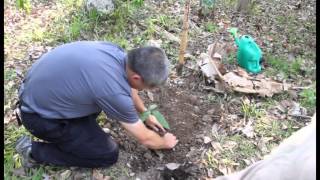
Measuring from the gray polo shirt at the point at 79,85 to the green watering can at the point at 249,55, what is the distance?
6.36 feet

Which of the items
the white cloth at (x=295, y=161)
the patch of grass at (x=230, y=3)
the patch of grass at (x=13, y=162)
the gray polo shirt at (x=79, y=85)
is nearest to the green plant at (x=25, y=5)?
the patch of grass at (x=13, y=162)

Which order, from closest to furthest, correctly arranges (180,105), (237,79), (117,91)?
1. (117,91)
2. (180,105)
3. (237,79)

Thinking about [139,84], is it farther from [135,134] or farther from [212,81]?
[212,81]

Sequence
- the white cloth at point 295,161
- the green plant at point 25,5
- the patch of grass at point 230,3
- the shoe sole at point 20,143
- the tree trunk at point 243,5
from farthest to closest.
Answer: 1. the patch of grass at point 230,3
2. the tree trunk at point 243,5
3. the green plant at point 25,5
4. the shoe sole at point 20,143
5. the white cloth at point 295,161

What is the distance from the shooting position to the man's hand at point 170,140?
375 cm

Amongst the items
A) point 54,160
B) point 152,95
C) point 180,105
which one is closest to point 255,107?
point 180,105

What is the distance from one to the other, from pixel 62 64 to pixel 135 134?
2.38ft

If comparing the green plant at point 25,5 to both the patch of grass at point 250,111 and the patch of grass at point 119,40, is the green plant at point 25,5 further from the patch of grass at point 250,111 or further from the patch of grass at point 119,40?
the patch of grass at point 250,111

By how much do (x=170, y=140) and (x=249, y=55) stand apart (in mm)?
1579

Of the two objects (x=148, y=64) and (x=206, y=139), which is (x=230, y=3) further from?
(x=148, y=64)

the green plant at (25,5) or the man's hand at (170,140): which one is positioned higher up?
the green plant at (25,5)

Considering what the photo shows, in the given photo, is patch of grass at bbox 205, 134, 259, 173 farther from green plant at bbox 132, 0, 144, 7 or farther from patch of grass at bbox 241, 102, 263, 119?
green plant at bbox 132, 0, 144, 7

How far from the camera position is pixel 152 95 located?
440 cm

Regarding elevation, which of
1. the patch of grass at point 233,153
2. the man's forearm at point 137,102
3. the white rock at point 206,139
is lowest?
the patch of grass at point 233,153
